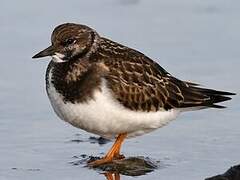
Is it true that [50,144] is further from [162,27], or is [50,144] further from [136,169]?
[162,27]

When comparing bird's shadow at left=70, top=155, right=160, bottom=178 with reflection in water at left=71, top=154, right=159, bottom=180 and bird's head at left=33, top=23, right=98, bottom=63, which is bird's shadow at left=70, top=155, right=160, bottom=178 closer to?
reflection in water at left=71, top=154, right=159, bottom=180

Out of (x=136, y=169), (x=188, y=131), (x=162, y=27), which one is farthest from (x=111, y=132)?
(x=162, y=27)

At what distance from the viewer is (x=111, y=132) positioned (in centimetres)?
577

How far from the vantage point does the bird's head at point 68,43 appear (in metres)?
5.77

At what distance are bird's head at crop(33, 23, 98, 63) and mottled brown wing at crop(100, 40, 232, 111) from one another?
12 cm

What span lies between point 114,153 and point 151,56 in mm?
1542

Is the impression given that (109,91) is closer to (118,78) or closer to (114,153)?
(118,78)

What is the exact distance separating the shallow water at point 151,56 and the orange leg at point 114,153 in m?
0.10

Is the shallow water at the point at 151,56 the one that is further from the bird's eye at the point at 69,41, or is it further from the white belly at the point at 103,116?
the bird's eye at the point at 69,41

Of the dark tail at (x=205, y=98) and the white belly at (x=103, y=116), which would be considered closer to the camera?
the white belly at (x=103, y=116)

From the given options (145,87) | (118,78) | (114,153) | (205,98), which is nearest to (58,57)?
(118,78)

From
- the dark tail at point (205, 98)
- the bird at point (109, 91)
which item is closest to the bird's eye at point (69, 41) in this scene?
the bird at point (109, 91)

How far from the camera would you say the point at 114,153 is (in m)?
5.95

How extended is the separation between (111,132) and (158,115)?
309 mm
